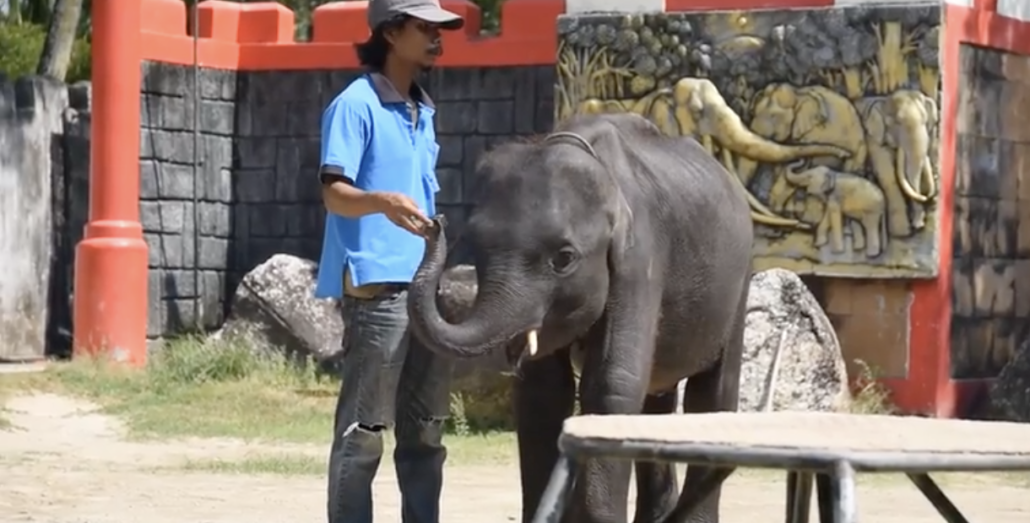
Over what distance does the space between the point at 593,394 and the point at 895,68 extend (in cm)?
639

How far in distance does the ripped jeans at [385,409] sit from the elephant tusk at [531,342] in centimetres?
50

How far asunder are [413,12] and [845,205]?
6221 mm

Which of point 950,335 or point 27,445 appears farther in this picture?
point 950,335

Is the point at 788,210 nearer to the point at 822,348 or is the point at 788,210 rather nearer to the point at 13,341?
the point at 822,348

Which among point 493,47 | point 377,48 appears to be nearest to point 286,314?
point 493,47

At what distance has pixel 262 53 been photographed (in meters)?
15.1

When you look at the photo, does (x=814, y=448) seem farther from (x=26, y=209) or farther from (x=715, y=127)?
(x=26, y=209)

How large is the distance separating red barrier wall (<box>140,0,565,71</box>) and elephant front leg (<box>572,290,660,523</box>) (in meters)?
7.59

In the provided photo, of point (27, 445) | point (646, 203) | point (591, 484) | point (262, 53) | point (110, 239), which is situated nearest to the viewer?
point (591, 484)

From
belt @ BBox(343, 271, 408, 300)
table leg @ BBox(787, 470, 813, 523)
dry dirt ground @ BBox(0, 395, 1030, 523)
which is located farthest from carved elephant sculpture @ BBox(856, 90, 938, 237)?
table leg @ BBox(787, 470, 813, 523)

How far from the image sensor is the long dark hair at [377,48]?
6.43m

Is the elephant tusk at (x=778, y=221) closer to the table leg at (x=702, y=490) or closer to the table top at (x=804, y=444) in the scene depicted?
the table leg at (x=702, y=490)

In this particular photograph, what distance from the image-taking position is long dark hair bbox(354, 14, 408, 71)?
6430mm

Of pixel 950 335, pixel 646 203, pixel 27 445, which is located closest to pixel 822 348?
pixel 950 335
